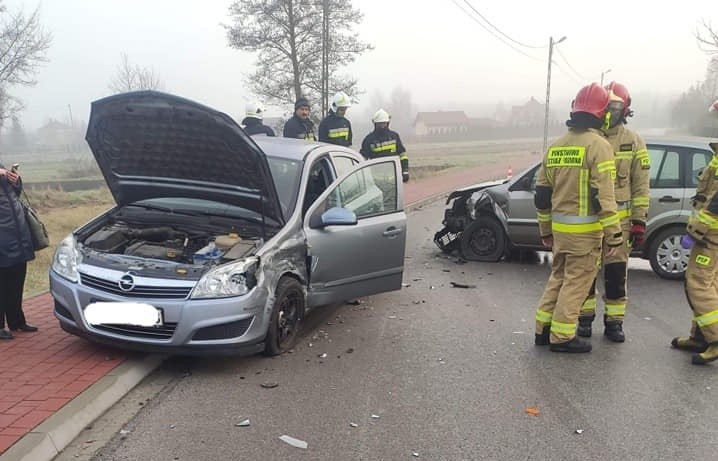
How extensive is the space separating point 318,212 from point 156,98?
158cm

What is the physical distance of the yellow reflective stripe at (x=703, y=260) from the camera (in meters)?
4.30

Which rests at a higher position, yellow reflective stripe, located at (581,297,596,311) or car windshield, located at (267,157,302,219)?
car windshield, located at (267,157,302,219)

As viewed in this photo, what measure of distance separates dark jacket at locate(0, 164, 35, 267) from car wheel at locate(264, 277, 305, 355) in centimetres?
202

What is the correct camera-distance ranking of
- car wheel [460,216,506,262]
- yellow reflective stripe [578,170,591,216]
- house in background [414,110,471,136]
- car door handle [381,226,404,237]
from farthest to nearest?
house in background [414,110,471,136] < car wheel [460,216,506,262] < car door handle [381,226,404,237] < yellow reflective stripe [578,170,591,216]

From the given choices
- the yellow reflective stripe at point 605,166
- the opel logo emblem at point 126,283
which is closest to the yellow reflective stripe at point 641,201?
the yellow reflective stripe at point 605,166

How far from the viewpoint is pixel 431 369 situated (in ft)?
13.8

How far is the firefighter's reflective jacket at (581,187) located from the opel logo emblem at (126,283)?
3.16 meters

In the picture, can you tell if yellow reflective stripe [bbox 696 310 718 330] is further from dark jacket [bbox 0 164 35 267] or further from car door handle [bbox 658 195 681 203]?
dark jacket [bbox 0 164 35 267]

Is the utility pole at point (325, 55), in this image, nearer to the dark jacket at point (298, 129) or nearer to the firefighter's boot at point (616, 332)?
the dark jacket at point (298, 129)

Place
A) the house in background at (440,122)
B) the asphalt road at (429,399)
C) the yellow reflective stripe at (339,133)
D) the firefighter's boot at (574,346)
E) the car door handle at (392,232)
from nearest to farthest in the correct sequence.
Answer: the asphalt road at (429,399)
the firefighter's boot at (574,346)
the car door handle at (392,232)
the yellow reflective stripe at (339,133)
the house in background at (440,122)

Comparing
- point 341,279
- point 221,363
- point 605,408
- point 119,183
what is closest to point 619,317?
point 605,408

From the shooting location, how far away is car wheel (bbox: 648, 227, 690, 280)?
6.71 m

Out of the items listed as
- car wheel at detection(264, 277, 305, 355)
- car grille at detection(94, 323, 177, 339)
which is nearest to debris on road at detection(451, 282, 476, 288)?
car wheel at detection(264, 277, 305, 355)

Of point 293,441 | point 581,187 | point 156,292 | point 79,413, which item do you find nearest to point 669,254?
point 581,187
